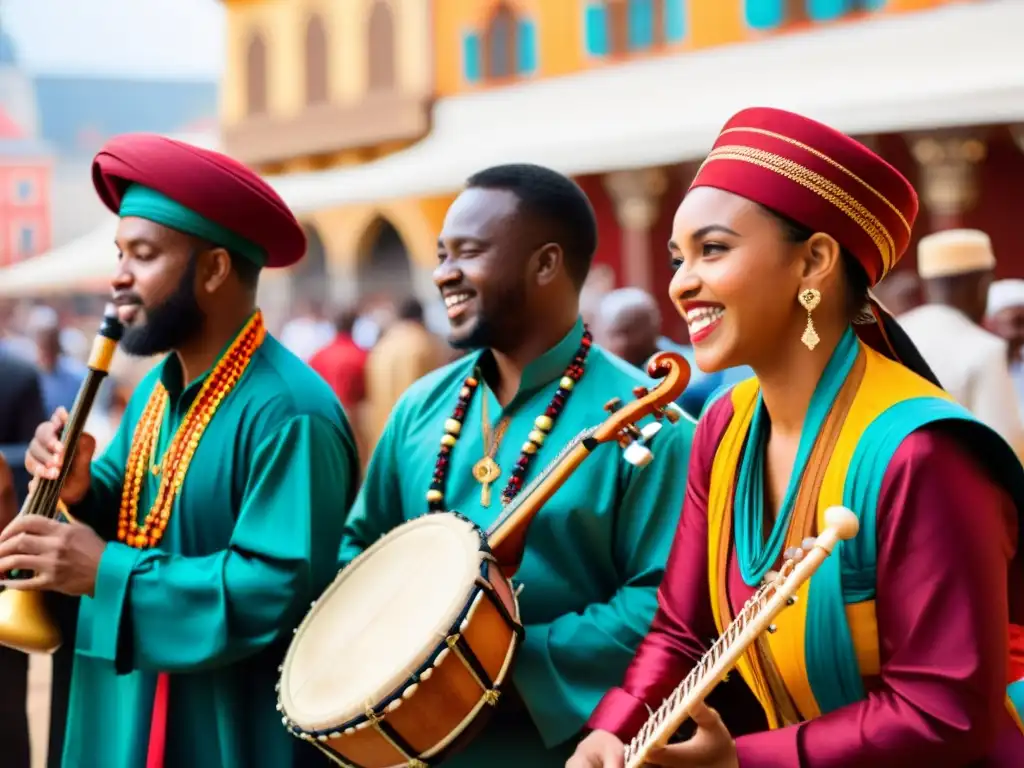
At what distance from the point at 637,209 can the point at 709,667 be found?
418 inches

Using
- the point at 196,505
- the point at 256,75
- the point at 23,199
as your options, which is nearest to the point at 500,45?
the point at 256,75

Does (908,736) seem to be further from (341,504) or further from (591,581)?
(341,504)

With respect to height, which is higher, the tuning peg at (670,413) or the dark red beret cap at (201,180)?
the dark red beret cap at (201,180)

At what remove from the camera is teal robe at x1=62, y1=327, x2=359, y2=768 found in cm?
265

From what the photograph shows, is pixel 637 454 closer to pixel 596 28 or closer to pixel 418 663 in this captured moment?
pixel 418 663

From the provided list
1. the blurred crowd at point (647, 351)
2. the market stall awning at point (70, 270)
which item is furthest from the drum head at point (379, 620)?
the market stall awning at point (70, 270)

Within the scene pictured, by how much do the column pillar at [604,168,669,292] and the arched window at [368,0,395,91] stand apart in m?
5.12

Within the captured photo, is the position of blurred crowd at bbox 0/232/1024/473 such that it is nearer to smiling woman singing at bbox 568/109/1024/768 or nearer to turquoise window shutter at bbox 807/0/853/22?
smiling woman singing at bbox 568/109/1024/768

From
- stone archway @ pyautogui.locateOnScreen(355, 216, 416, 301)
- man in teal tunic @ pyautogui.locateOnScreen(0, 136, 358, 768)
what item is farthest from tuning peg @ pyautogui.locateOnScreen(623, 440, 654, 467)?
stone archway @ pyautogui.locateOnScreen(355, 216, 416, 301)

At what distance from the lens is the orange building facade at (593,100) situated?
10172 mm

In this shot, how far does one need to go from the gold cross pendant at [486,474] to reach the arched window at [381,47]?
48.0 feet

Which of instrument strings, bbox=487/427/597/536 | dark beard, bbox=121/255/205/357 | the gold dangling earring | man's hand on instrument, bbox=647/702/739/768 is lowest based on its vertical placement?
man's hand on instrument, bbox=647/702/739/768

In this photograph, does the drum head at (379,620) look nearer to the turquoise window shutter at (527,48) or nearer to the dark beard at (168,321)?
the dark beard at (168,321)

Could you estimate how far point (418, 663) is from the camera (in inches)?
83.2
